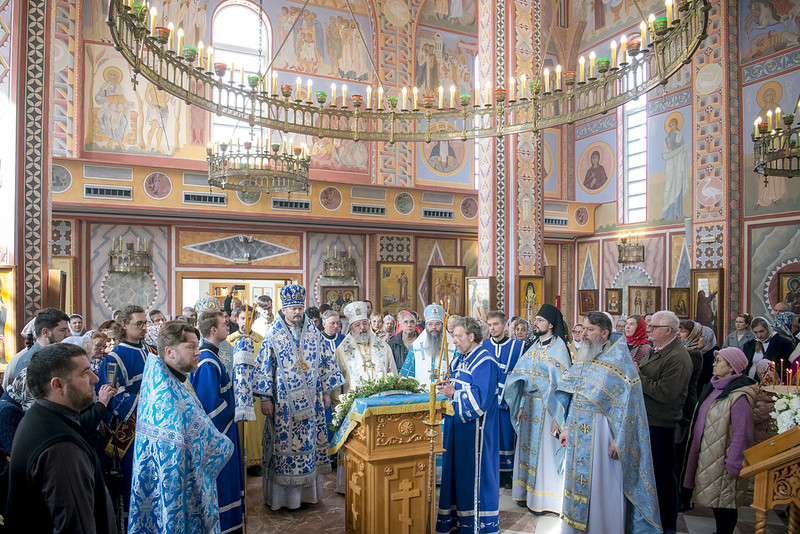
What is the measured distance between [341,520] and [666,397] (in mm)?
2828

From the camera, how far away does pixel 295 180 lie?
966 centimetres

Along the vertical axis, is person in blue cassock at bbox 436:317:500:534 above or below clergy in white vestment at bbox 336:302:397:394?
below

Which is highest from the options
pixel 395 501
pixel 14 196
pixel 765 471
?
pixel 14 196

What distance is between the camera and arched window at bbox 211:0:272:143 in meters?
14.3

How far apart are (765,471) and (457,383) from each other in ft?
6.38

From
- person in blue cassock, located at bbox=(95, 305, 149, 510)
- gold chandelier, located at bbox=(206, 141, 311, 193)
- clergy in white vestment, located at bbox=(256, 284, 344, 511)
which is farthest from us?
gold chandelier, located at bbox=(206, 141, 311, 193)

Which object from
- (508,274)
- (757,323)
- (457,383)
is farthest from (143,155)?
(757,323)

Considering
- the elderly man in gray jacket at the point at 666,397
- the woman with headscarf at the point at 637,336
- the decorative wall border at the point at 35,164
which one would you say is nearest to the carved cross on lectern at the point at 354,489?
the elderly man in gray jacket at the point at 666,397

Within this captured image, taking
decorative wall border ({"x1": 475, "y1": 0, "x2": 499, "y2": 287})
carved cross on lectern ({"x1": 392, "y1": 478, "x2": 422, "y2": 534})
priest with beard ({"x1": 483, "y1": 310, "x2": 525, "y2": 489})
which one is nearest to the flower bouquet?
carved cross on lectern ({"x1": 392, "y1": 478, "x2": 422, "y2": 534})

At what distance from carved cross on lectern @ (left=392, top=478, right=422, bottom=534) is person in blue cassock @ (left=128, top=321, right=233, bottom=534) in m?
1.24

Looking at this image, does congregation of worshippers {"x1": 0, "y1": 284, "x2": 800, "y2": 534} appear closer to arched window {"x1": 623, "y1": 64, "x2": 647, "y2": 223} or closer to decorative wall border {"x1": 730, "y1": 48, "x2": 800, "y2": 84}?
decorative wall border {"x1": 730, "y1": 48, "x2": 800, "y2": 84}

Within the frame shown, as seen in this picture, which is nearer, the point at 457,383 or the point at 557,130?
the point at 457,383

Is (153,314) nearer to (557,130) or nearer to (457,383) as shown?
(457,383)

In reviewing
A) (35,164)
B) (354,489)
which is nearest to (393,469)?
(354,489)
